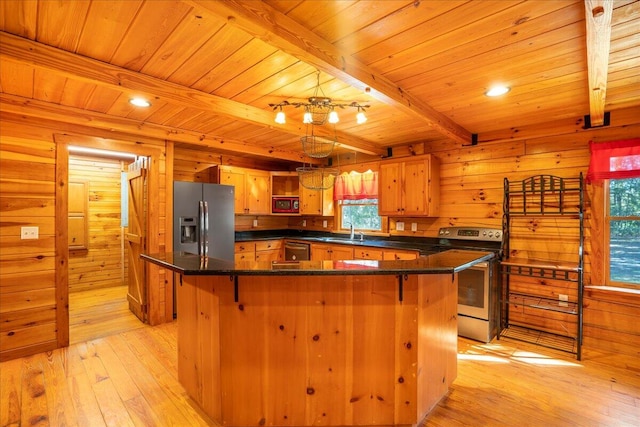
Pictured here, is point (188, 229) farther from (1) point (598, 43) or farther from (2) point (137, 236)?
(1) point (598, 43)

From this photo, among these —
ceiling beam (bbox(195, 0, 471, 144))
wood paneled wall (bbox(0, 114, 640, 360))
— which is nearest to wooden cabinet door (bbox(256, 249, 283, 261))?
wood paneled wall (bbox(0, 114, 640, 360))

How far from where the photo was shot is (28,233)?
9.65 feet

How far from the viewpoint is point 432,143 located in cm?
434

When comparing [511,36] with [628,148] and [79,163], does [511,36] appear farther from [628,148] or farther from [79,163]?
[79,163]

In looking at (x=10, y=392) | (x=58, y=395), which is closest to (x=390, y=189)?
(x=58, y=395)

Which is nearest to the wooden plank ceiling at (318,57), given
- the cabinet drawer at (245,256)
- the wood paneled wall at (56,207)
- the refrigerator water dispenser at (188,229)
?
the wood paneled wall at (56,207)

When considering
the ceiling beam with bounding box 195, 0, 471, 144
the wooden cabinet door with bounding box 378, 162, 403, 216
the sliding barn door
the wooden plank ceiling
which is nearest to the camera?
the ceiling beam with bounding box 195, 0, 471, 144

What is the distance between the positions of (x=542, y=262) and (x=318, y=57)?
3272mm

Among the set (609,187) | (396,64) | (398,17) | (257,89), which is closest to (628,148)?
(609,187)

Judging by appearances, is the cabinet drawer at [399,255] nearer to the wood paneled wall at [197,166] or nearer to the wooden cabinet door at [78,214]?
the wood paneled wall at [197,166]

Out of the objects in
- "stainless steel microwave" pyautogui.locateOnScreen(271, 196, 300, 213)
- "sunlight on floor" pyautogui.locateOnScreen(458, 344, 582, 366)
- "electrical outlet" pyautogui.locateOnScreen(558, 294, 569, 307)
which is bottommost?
"sunlight on floor" pyautogui.locateOnScreen(458, 344, 582, 366)

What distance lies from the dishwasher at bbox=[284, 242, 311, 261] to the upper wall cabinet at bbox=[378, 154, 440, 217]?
1.35 metres

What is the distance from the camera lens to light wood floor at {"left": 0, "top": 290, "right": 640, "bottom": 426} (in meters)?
2.06

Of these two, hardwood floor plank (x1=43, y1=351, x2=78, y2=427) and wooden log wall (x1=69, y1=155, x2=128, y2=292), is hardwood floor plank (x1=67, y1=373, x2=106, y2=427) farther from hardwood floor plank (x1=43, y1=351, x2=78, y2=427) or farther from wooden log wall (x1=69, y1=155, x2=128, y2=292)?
wooden log wall (x1=69, y1=155, x2=128, y2=292)
